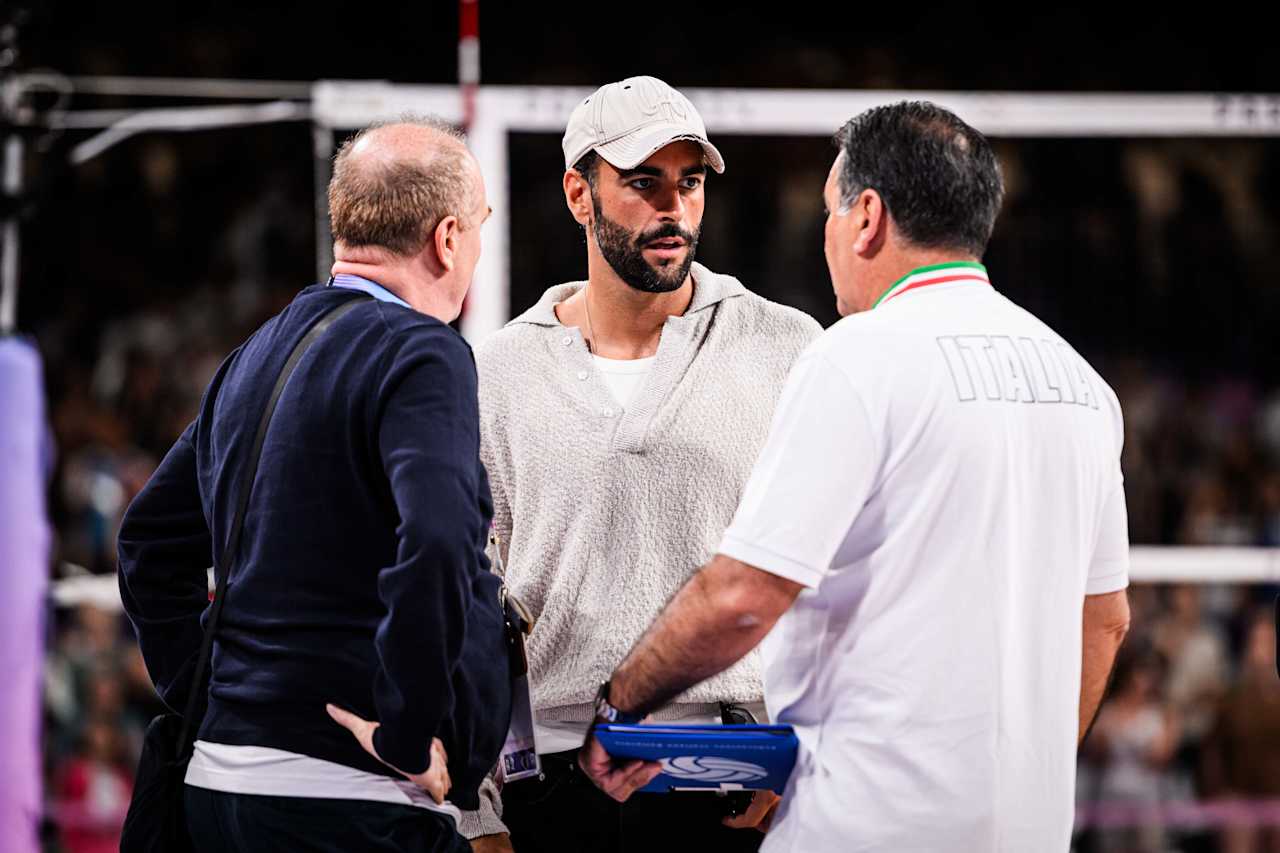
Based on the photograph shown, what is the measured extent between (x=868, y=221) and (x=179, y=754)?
1049 millimetres

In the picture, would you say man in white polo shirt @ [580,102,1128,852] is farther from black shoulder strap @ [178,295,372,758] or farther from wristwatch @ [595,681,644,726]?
black shoulder strap @ [178,295,372,758]

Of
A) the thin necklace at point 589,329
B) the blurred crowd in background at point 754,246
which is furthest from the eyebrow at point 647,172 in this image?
the blurred crowd in background at point 754,246

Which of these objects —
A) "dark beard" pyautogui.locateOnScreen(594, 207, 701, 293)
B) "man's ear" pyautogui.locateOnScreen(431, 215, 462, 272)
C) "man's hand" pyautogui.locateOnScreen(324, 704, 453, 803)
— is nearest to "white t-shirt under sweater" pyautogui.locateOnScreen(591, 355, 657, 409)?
"dark beard" pyautogui.locateOnScreen(594, 207, 701, 293)

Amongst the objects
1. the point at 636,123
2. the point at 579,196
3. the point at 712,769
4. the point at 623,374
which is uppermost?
the point at 636,123

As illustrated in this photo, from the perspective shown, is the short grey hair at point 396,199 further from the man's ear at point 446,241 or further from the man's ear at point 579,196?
the man's ear at point 579,196

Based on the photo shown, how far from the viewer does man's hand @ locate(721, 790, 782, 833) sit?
200cm

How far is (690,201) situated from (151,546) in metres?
0.97

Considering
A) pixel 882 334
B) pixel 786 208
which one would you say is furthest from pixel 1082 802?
pixel 882 334

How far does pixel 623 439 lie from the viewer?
2.10 metres

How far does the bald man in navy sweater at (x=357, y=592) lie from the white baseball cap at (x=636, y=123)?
0.53 meters

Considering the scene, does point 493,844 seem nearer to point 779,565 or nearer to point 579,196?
point 779,565

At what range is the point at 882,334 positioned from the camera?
5.24 ft

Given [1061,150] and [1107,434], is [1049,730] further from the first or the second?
[1061,150]

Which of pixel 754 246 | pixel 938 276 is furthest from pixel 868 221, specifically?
pixel 754 246
